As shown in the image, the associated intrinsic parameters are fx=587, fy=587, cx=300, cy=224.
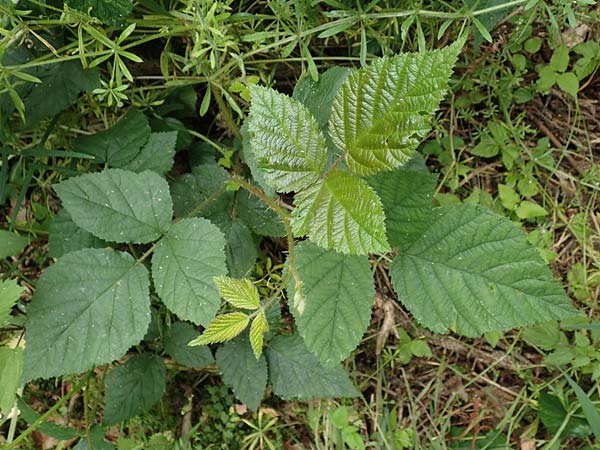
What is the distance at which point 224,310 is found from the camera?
183 cm

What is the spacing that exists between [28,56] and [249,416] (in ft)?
4.30

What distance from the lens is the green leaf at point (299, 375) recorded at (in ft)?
5.68

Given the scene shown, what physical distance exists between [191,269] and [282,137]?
0.45 meters

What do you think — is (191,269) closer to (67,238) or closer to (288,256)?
(288,256)

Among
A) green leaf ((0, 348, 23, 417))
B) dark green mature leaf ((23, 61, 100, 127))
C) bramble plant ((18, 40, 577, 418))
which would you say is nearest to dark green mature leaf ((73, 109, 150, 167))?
bramble plant ((18, 40, 577, 418))

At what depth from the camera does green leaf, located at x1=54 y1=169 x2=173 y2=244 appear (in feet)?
4.78

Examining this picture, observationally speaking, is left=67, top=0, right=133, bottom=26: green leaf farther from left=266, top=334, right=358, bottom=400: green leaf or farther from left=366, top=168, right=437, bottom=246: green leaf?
left=266, top=334, right=358, bottom=400: green leaf

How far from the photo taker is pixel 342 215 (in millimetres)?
1062

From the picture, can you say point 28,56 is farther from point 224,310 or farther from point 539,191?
point 539,191

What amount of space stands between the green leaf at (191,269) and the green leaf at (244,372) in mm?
410

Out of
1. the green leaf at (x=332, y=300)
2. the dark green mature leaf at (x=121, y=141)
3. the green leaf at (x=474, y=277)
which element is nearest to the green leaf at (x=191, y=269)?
the green leaf at (x=332, y=300)

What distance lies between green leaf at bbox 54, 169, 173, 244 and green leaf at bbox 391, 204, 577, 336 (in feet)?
1.96

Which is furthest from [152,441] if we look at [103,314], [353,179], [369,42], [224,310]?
[369,42]

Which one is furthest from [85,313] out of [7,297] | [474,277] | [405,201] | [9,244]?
[474,277]
